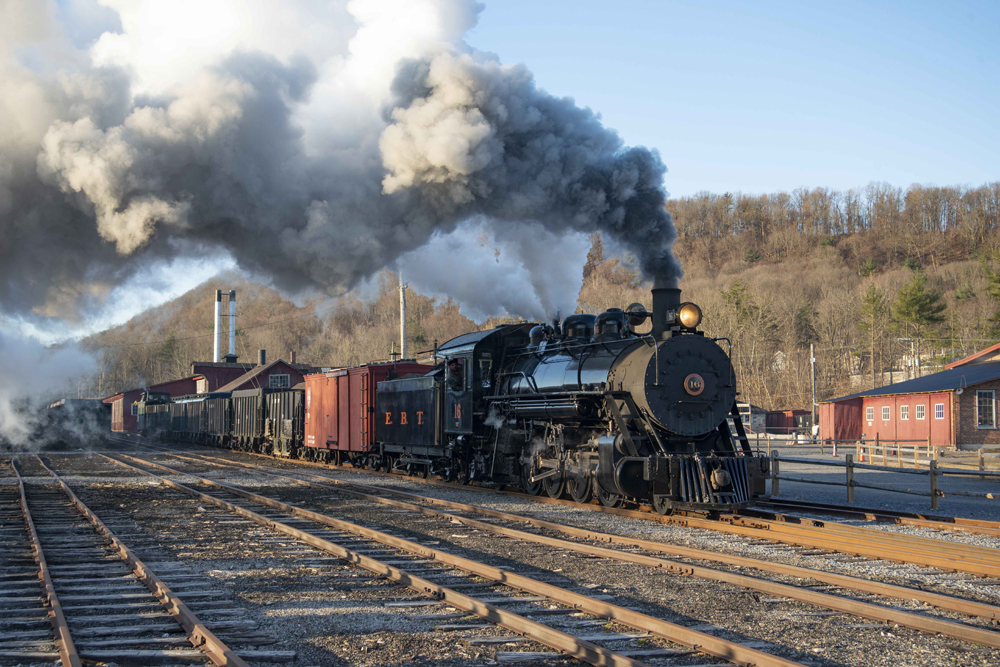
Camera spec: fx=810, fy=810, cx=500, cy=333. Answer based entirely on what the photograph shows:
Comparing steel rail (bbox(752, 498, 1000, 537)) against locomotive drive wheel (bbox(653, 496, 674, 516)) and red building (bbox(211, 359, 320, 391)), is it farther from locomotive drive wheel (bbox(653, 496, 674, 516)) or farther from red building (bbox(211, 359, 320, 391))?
red building (bbox(211, 359, 320, 391))

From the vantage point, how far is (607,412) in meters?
13.5

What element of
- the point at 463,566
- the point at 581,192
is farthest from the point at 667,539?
the point at 581,192

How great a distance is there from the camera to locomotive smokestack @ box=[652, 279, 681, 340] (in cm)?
1328

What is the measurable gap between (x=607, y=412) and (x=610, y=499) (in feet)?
5.18

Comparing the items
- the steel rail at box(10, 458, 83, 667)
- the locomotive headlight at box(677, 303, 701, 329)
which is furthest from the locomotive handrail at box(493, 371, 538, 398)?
the steel rail at box(10, 458, 83, 667)

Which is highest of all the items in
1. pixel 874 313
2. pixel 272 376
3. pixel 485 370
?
pixel 874 313

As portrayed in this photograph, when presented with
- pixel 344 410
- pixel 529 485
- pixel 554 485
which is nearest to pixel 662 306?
pixel 554 485

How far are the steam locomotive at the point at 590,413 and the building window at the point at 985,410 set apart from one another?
2540cm

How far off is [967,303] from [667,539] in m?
77.7

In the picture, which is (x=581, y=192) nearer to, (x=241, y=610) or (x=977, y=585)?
(x=977, y=585)

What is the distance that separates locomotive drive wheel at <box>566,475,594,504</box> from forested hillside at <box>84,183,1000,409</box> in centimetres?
2857

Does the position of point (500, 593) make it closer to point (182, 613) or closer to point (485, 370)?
point (182, 613)

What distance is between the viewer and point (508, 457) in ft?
54.0

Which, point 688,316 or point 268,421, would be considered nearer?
point 688,316
